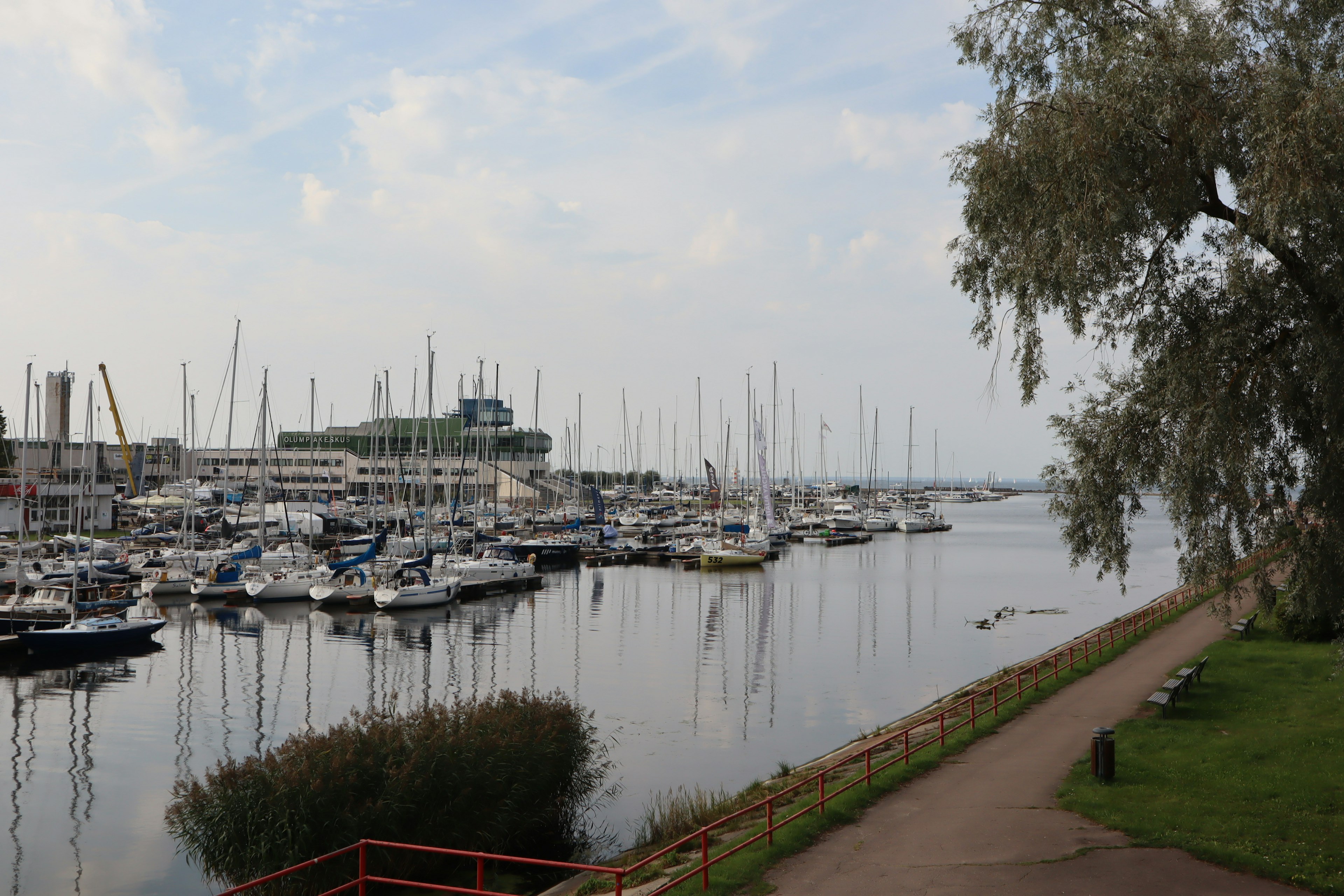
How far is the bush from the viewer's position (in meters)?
15.6

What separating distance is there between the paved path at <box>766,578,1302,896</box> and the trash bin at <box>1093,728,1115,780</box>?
83 centimetres

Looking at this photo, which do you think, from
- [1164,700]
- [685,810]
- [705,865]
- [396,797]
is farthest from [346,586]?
[705,865]

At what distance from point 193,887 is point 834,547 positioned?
9454 cm

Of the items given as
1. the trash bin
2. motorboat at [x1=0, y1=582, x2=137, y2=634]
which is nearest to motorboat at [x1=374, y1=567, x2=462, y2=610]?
motorboat at [x1=0, y1=582, x2=137, y2=634]

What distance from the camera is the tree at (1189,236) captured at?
13.3 metres

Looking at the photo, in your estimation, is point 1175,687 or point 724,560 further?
point 724,560

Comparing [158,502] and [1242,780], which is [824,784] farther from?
[158,502]

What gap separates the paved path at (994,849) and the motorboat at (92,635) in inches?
1473

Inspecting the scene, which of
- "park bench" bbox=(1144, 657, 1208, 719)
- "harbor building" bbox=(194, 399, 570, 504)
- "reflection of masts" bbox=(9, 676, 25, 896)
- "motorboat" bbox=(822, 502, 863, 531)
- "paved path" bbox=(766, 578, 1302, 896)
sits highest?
"harbor building" bbox=(194, 399, 570, 504)

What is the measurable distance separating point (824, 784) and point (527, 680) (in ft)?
68.5

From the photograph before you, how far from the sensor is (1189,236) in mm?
15156

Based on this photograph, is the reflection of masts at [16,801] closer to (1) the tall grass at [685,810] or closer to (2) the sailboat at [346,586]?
(1) the tall grass at [685,810]

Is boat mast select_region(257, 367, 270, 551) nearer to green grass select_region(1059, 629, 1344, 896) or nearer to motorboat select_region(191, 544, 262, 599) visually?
motorboat select_region(191, 544, 262, 599)

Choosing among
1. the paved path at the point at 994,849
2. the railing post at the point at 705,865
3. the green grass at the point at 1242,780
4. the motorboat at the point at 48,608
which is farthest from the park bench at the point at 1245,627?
the motorboat at the point at 48,608
